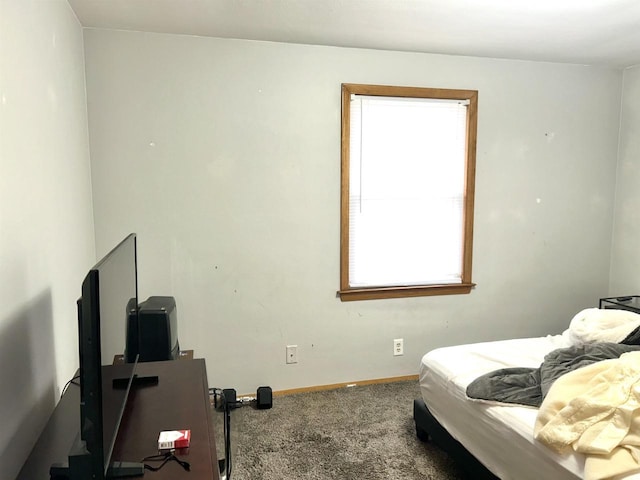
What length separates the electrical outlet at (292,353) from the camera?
131 inches

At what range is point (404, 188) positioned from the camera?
3408mm

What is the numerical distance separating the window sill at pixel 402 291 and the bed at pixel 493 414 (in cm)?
79

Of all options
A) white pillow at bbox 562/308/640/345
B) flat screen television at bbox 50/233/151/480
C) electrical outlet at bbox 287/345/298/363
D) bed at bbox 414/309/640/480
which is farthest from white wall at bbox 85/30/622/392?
flat screen television at bbox 50/233/151/480

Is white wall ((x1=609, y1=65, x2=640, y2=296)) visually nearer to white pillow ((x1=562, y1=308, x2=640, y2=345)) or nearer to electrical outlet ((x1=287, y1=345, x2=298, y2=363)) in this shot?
white pillow ((x1=562, y1=308, x2=640, y2=345))

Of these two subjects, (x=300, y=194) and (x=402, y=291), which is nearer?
(x=300, y=194)

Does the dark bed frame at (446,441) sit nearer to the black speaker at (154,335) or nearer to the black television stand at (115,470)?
the black speaker at (154,335)

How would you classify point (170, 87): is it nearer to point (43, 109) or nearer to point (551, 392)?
point (43, 109)

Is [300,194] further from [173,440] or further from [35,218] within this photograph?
[173,440]

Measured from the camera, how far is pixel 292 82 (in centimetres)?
314

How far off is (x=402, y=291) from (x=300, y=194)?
1.01 meters

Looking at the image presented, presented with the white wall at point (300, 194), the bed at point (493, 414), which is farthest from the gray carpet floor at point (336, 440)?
the white wall at point (300, 194)

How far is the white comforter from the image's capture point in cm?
159

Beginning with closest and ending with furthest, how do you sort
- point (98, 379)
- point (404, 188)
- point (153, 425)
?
point (98, 379) → point (153, 425) → point (404, 188)

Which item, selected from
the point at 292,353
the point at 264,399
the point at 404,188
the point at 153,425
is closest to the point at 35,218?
the point at 153,425
